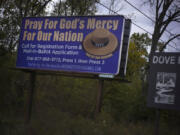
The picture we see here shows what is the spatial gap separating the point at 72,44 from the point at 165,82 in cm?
434

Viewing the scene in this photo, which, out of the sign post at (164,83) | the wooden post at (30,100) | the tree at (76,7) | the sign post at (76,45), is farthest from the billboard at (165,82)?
the tree at (76,7)

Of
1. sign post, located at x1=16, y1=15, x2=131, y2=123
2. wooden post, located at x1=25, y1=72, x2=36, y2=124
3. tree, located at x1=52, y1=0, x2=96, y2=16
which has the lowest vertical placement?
wooden post, located at x1=25, y1=72, x2=36, y2=124

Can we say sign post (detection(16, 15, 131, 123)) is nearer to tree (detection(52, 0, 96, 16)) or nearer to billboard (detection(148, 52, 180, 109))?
billboard (detection(148, 52, 180, 109))

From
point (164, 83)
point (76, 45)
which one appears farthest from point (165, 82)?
point (76, 45)

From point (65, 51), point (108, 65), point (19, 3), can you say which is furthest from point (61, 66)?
point (19, 3)

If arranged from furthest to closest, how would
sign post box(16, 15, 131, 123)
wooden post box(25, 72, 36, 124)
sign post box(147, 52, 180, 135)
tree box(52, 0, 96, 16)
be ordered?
tree box(52, 0, 96, 16)
wooden post box(25, 72, 36, 124)
sign post box(16, 15, 131, 123)
sign post box(147, 52, 180, 135)

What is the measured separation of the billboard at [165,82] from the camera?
9.29m

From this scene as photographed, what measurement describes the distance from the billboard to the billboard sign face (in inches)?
69.6

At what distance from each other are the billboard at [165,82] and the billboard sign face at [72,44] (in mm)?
1768

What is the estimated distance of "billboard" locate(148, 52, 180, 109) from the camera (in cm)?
929

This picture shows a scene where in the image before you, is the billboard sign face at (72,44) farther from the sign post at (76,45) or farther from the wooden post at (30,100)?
the wooden post at (30,100)

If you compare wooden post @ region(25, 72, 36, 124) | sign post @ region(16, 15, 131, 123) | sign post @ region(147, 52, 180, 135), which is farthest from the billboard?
wooden post @ region(25, 72, 36, 124)

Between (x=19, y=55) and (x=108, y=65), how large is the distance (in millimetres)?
4320

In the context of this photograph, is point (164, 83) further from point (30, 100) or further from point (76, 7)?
point (76, 7)
